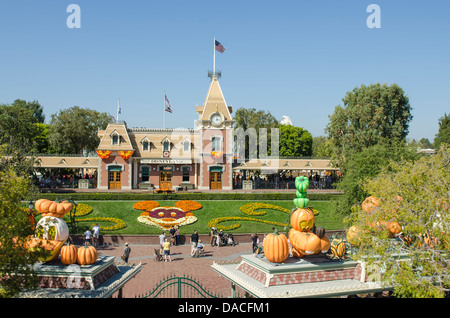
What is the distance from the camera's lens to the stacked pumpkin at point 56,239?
499 inches

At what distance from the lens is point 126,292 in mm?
16656

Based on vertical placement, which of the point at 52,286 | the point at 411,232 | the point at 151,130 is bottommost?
the point at 52,286

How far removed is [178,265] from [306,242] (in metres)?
10.2

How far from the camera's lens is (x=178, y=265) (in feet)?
70.6

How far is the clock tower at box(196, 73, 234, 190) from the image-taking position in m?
44.5

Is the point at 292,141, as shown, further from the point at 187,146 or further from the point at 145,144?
the point at 145,144

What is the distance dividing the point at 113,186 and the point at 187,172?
868 cm

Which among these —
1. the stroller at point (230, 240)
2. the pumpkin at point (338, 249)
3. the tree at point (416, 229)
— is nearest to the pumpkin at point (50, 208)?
the pumpkin at point (338, 249)

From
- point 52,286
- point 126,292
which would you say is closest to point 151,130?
point 126,292

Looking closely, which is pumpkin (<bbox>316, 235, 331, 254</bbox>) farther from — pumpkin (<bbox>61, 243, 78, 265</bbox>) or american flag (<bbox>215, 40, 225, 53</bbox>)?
american flag (<bbox>215, 40, 225, 53</bbox>)

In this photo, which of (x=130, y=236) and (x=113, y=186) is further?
(x=113, y=186)

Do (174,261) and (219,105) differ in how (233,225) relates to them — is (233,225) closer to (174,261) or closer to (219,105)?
(174,261)

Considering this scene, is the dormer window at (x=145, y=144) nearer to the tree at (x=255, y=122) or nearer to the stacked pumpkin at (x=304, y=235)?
the tree at (x=255, y=122)

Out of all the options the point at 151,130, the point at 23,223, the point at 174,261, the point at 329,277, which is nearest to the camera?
the point at 23,223
